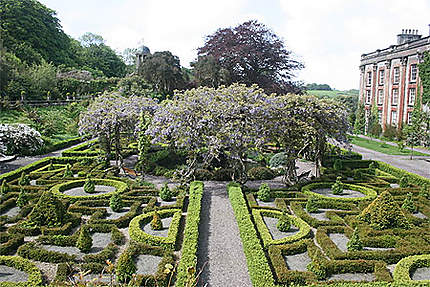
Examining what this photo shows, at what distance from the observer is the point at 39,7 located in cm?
5697

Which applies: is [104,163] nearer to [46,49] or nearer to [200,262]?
[200,262]

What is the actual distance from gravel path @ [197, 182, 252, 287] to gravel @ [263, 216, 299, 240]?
4.00 ft

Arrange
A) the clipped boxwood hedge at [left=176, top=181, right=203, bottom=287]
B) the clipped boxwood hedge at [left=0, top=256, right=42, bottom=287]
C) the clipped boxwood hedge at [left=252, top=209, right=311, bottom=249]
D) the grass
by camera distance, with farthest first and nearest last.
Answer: the grass, the clipped boxwood hedge at [left=252, top=209, right=311, bottom=249], the clipped boxwood hedge at [left=176, top=181, right=203, bottom=287], the clipped boxwood hedge at [left=0, top=256, right=42, bottom=287]

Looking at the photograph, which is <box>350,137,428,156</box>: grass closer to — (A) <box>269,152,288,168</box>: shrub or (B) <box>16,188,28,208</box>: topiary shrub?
(A) <box>269,152,288,168</box>: shrub

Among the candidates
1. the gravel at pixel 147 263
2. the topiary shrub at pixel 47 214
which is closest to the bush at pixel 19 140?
the topiary shrub at pixel 47 214

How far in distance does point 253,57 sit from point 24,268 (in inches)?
1239

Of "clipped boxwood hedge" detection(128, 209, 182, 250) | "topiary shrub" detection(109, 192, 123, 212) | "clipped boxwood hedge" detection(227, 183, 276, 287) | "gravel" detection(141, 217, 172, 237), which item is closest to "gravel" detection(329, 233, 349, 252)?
"clipped boxwood hedge" detection(227, 183, 276, 287)

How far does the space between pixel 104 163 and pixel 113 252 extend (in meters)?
11.2

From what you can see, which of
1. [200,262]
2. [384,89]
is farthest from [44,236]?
[384,89]

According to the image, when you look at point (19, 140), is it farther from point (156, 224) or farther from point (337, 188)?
point (337, 188)

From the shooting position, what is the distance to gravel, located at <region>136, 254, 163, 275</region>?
9.40m

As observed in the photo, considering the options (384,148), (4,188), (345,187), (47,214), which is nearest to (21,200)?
(4,188)

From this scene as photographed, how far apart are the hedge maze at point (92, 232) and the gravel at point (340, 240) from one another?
4593 mm

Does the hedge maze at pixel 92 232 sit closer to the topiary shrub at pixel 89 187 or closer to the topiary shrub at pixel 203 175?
the topiary shrub at pixel 89 187
